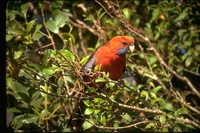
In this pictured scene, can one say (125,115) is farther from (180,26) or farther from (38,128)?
(180,26)

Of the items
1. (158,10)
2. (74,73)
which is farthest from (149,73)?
(74,73)

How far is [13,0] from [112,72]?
3.98 feet

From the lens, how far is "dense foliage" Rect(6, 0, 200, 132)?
272 cm

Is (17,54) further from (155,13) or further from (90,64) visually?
(155,13)

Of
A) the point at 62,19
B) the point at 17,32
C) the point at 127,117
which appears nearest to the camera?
the point at 127,117

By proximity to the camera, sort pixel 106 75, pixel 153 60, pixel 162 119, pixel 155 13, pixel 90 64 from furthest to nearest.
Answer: pixel 155 13
pixel 153 60
pixel 90 64
pixel 162 119
pixel 106 75

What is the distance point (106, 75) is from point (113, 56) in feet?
2.76

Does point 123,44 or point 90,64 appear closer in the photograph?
point 90,64

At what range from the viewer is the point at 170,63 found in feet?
12.4

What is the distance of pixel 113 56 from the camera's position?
3.36m

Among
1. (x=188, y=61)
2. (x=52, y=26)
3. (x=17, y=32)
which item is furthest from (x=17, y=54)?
(x=188, y=61)

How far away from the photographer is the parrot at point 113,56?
128 inches
